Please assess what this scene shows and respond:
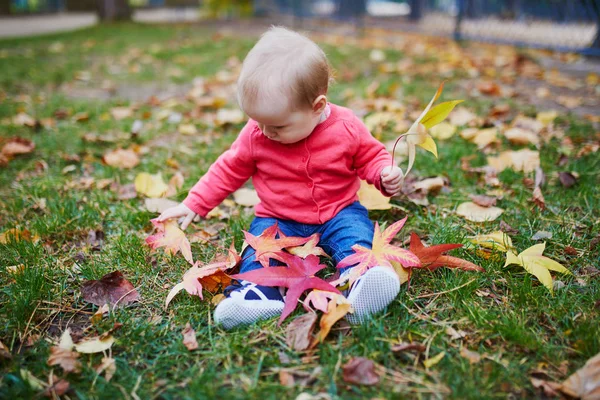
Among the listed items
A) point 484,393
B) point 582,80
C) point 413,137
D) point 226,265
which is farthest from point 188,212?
point 582,80

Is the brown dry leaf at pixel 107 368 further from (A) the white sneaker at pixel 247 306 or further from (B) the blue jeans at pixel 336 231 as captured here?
(B) the blue jeans at pixel 336 231

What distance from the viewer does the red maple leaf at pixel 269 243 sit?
1.48m

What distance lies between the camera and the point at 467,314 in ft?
4.28

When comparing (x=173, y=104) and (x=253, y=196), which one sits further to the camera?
(x=173, y=104)

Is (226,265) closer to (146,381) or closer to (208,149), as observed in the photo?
(146,381)

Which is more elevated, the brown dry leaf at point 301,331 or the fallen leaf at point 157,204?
the fallen leaf at point 157,204

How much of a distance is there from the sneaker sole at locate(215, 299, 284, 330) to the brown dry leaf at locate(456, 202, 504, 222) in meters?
0.91

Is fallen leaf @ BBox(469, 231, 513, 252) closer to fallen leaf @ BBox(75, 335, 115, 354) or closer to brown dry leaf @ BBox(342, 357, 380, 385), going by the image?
brown dry leaf @ BBox(342, 357, 380, 385)

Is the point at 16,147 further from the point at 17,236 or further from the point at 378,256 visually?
the point at 378,256

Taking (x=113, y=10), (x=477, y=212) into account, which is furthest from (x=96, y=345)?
(x=113, y=10)

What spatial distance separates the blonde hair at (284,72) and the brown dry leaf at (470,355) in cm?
83

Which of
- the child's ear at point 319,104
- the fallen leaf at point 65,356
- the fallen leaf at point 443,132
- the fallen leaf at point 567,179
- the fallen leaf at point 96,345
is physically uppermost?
the child's ear at point 319,104

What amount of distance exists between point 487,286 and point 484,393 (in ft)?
1.50

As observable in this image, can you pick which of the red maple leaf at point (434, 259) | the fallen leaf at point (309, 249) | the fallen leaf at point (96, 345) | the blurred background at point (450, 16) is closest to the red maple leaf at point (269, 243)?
the fallen leaf at point (309, 249)
